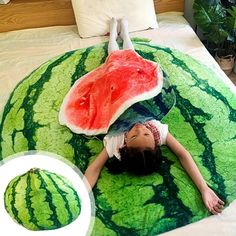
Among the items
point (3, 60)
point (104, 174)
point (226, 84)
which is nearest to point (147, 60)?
point (226, 84)

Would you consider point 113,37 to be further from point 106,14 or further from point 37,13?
point 37,13

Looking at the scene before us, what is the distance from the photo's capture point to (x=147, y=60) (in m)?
1.73

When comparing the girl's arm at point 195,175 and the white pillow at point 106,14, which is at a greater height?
the white pillow at point 106,14

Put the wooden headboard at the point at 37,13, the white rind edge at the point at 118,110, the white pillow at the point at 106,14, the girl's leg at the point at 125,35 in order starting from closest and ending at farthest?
the white rind edge at the point at 118,110 → the girl's leg at the point at 125,35 → the white pillow at the point at 106,14 → the wooden headboard at the point at 37,13

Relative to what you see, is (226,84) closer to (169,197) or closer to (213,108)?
(213,108)

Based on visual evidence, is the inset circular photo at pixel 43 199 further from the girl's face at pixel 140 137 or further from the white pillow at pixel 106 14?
the white pillow at pixel 106 14

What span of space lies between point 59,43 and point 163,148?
3.50 feet

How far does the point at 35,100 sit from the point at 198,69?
→ 0.79 m

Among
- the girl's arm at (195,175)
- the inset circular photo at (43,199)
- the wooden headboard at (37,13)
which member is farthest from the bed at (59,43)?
the inset circular photo at (43,199)

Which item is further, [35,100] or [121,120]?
[35,100]

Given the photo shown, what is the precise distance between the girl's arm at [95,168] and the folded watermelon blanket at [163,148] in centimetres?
2

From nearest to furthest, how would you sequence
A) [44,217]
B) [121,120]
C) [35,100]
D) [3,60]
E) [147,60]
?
[44,217]
[121,120]
[35,100]
[147,60]
[3,60]

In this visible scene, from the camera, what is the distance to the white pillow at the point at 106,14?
82.9 inches

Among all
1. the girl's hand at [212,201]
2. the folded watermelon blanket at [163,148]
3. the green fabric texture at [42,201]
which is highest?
the green fabric texture at [42,201]
